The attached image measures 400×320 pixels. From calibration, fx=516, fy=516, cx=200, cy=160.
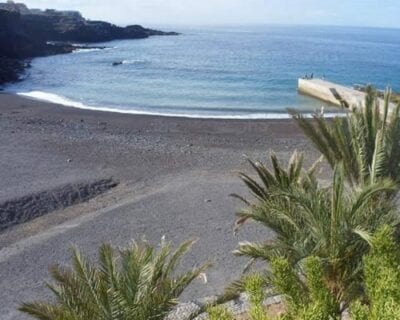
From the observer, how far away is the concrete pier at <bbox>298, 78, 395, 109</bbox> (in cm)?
3794

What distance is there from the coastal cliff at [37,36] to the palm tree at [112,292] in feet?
Answer: 138

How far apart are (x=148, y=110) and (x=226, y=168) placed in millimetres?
15606

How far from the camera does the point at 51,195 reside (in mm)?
15906

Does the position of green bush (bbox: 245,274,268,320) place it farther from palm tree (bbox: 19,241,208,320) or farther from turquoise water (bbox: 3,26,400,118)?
turquoise water (bbox: 3,26,400,118)

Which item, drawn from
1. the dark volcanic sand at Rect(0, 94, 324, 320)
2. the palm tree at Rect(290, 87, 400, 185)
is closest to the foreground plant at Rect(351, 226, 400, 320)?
the palm tree at Rect(290, 87, 400, 185)

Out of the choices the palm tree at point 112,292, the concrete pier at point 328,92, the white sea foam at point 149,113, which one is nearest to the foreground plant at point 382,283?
the palm tree at point 112,292

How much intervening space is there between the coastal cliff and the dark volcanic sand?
23.3 metres

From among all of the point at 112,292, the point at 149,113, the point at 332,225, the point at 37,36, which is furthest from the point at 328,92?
the point at 37,36

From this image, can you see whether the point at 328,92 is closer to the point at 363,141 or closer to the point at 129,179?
the point at 129,179

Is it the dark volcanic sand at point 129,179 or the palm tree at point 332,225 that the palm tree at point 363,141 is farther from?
the dark volcanic sand at point 129,179

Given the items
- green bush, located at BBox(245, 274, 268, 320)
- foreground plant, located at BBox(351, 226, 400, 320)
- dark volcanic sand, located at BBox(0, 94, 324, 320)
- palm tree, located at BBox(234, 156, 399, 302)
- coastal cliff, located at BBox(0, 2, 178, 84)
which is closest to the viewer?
foreground plant, located at BBox(351, 226, 400, 320)

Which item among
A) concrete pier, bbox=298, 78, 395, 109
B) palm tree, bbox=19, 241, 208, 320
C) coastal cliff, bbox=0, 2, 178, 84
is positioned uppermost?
coastal cliff, bbox=0, 2, 178, 84

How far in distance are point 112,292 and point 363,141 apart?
4984 millimetres

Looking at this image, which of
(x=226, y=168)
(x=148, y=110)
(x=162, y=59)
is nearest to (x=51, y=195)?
(x=226, y=168)
